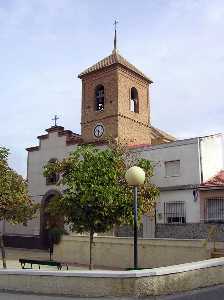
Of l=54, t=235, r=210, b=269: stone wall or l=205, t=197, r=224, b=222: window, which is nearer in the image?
l=54, t=235, r=210, b=269: stone wall

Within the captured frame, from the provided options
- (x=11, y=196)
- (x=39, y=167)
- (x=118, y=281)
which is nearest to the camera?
(x=118, y=281)

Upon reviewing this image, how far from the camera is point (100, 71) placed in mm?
35344

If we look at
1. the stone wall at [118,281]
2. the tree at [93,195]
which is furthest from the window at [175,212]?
the stone wall at [118,281]

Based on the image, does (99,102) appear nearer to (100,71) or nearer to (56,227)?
(100,71)

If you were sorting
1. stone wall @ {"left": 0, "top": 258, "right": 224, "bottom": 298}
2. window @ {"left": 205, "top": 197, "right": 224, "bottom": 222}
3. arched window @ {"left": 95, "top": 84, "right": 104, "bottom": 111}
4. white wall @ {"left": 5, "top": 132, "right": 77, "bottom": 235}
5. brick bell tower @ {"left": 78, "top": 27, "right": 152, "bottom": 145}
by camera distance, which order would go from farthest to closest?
white wall @ {"left": 5, "top": 132, "right": 77, "bottom": 235}, arched window @ {"left": 95, "top": 84, "right": 104, "bottom": 111}, brick bell tower @ {"left": 78, "top": 27, "right": 152, "bottom": 145}, window @ {"left": 205, "top": 197, "right": 224, "bottom": 222}, stone wall @ {"left": 0, "top": 258, "right": 224, "bottom": 298}

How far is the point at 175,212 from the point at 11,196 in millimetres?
10482

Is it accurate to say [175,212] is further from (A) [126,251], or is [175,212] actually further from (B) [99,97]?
(B) [99,97]

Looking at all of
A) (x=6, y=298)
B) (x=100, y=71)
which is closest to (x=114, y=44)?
(x=100, y=71)

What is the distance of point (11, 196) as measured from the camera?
21984 millimetres

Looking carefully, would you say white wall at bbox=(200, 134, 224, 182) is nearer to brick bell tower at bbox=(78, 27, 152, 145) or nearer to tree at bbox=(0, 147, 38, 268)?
brick bell tower at bbox=(78, 27, 152, 145)

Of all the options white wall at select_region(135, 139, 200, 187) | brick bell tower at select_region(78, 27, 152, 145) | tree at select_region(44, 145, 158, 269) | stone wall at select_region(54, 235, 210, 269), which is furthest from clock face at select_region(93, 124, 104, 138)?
tree at select_region(44, 145, 158, 269)

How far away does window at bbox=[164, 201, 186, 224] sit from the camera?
26.5 meters

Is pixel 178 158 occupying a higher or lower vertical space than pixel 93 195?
higher

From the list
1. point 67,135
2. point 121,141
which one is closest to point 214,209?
point 121,141
